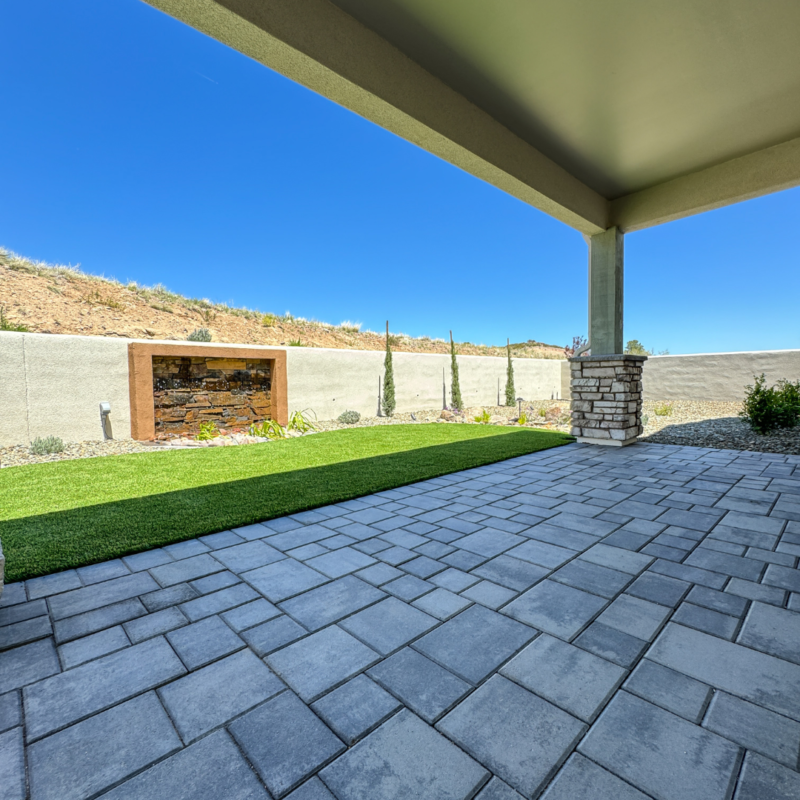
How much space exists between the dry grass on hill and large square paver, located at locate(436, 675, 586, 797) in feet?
39.8

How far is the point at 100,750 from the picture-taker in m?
1.09

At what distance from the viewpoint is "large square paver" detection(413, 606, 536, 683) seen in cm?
139

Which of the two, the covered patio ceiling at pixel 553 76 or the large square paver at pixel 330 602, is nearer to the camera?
the large square paver at pixel 330 602

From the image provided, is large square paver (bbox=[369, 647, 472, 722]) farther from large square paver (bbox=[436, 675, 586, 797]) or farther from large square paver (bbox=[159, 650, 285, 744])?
large square paver (bbox=[159, 650, 285, 744])

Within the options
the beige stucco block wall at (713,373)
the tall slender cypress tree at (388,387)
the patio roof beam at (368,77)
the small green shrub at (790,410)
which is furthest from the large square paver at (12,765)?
the beige stucco block wall at (713,373)

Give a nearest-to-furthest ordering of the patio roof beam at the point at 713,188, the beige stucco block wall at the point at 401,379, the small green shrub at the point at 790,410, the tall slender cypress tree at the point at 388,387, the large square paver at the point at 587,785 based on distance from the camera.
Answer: the large square paver at the point at 587,785 → the patio roof beam at the point at 713,188 → the small green shrub at the point at 790,410 → the beige stucco block wall at the point at 401,379 → the tall slender cypress tree at the point at 388,387

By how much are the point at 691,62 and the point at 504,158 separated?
1.32 meters

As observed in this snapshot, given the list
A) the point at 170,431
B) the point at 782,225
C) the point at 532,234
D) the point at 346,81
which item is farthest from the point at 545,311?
the point at 346,81

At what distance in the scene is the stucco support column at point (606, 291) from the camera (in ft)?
17.3

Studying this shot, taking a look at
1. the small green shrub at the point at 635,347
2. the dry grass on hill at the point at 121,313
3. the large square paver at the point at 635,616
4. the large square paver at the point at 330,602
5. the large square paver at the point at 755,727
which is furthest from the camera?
the small green shrub at the point at 635,347

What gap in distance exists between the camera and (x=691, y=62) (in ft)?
9.45

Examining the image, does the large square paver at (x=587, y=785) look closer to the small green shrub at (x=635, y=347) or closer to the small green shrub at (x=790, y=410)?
the small green shrub at (x=790, y=410)

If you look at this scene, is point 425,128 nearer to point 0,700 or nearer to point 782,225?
point 0,700

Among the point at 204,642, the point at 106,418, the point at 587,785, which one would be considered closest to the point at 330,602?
the point at 204,642
